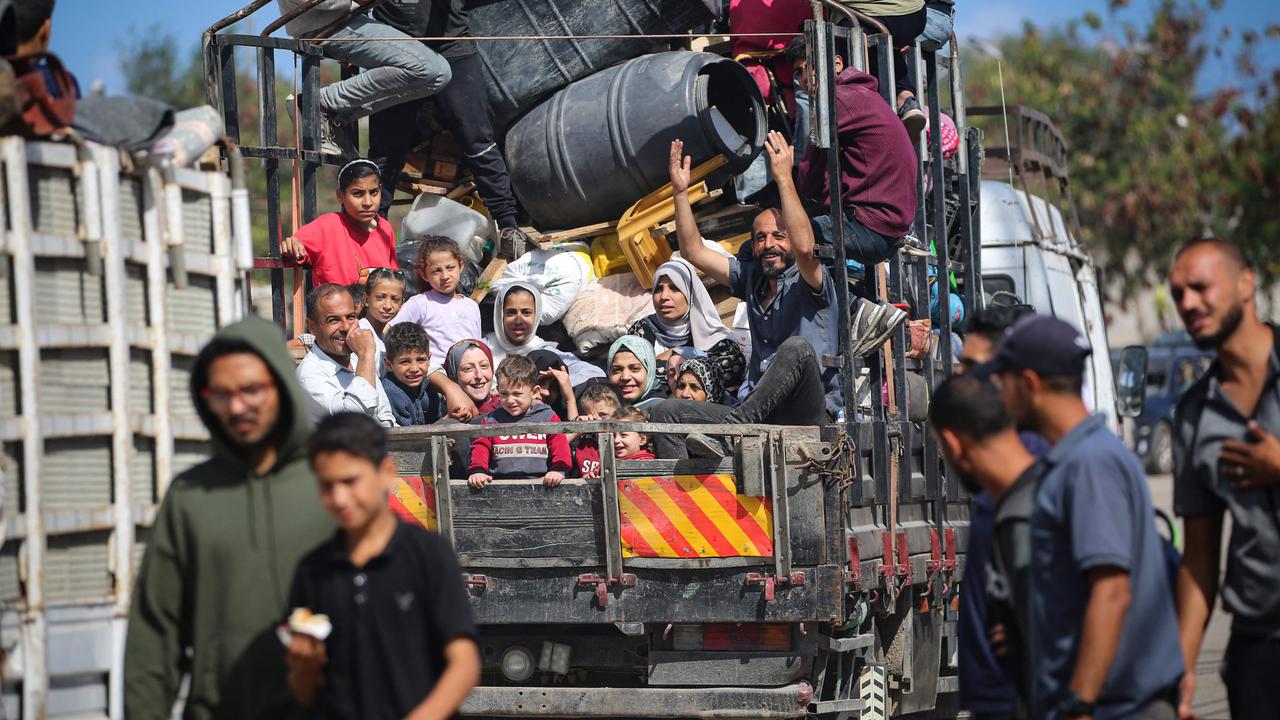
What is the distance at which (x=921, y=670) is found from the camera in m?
7.25

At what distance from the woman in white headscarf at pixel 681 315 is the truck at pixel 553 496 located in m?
0.80

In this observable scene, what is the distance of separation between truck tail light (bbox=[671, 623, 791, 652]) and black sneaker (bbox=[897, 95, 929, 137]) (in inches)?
109

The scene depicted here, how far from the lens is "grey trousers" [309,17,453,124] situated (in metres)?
8.00

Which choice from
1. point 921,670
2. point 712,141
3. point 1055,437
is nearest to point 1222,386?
point 1055,437

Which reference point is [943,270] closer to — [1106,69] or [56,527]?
[56,527]

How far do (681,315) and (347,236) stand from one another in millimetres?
1633

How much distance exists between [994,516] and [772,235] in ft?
11.5

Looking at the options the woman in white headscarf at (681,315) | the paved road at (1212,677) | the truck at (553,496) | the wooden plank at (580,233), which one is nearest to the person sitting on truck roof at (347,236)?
the truck at (553,496)

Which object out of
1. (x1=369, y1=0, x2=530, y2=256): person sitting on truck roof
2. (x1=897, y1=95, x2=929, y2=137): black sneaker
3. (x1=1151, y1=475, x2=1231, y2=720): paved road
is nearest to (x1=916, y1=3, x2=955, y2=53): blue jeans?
(x1=897, y1=95, x2=929, y2=137): black sneaker

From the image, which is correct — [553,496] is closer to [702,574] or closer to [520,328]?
[702,574]

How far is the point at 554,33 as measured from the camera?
8.56 metres

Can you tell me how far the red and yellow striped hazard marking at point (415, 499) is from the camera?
6227 mm

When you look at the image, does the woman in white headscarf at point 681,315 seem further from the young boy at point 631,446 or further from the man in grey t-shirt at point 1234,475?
the man in grey t-shirt at point 1234,475

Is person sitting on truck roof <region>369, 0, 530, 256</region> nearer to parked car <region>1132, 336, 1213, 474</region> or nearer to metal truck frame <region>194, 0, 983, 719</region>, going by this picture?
metal truck frame <region>194, 0, 983, 719</region>
